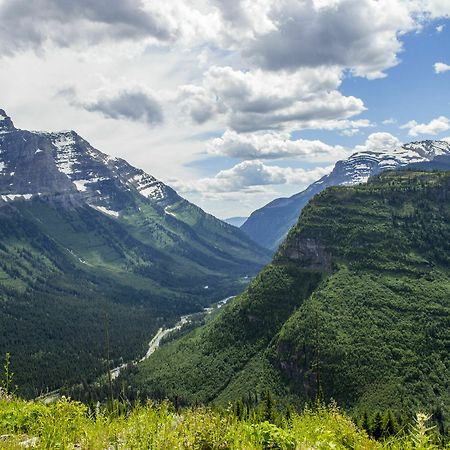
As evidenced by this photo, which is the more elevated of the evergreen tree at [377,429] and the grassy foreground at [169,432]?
the grassy foreground at [169,432]

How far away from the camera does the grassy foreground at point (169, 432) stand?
12.9m

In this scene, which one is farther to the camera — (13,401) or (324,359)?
(324,359)

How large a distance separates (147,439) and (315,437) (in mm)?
5343

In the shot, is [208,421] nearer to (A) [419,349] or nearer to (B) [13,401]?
(B) [13,401]

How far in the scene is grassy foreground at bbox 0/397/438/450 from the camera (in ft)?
42.4

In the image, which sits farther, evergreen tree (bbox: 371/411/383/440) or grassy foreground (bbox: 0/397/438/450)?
evergreen tree (bbox: 371/411/383/440)

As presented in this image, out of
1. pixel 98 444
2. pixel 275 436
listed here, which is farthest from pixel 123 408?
pixel 275 436

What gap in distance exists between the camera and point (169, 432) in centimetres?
1334

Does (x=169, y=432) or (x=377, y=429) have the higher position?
(x=169, y=432)

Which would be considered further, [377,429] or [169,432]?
[377,429]

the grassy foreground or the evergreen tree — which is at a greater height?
the grassy foreground

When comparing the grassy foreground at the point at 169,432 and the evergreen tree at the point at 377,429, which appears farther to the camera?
the evergreen tree at the point at 377,429

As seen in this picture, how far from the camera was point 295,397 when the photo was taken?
188 m

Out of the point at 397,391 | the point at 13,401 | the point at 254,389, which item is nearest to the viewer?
the point at 13,401
